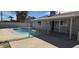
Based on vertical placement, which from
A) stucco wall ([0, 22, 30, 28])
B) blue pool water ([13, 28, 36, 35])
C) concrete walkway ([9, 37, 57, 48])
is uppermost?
stucco wall ([0, 22, 30, 28])

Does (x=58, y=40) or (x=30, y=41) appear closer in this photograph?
(x=30, y=41)

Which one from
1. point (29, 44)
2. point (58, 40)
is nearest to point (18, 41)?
point (29, 44)

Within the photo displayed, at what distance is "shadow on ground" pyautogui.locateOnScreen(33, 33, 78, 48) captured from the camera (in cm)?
798

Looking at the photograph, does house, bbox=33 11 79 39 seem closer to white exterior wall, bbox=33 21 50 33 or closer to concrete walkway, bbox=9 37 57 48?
white exterior wall, bbox=33 21 50 33

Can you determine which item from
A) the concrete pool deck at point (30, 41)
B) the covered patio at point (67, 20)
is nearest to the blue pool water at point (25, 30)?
the concrete pool deck at point (30, 41)

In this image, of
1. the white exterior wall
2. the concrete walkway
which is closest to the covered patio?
the white exterior wall

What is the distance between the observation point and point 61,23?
9758 mm

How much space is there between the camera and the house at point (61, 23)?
343 inches

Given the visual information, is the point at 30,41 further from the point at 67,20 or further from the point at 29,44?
the point at 67,20

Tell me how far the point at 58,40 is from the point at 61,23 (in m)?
1.76

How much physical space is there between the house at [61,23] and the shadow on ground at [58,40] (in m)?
0.31

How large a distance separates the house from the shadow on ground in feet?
1.01

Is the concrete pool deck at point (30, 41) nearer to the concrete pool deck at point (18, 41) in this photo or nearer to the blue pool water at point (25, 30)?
the concrete pool deck at point (18, 41)
